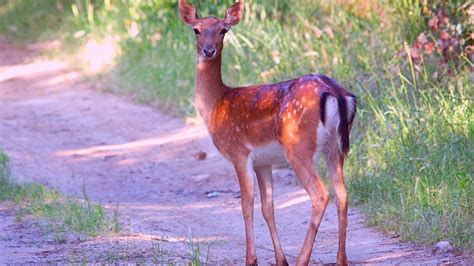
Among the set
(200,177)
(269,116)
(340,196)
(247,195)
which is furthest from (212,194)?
(340,196)

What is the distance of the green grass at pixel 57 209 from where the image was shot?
707 centimetres

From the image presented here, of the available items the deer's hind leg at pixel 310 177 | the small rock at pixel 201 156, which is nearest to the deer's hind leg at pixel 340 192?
the deer's hind leg at pixel 310 177

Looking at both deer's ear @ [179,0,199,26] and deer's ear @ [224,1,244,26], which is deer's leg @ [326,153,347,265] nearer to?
deer's ear @ [224,1,244,26]

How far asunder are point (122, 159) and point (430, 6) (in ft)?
12.5

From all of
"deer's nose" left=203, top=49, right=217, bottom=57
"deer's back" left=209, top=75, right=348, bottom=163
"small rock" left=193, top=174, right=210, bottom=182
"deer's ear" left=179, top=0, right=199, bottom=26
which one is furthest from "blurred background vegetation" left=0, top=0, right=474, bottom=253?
"deer's ear" left=179, top=0, right=199, bottom=26

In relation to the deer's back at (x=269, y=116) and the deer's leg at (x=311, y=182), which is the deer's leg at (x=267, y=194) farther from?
the deer's leg at (x=311, y=182)

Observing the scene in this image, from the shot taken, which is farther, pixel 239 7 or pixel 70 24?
pixel 70 24

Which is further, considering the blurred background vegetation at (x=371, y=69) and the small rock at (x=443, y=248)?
the blurred background vegetation at (x=371, y=69)

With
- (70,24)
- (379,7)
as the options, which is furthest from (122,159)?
(70,24)

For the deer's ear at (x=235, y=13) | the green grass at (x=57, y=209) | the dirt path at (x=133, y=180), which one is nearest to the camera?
the dirt path at (x=133, y=180)

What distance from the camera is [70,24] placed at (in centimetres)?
1800

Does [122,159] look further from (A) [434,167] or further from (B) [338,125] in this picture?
(B) [338,125]

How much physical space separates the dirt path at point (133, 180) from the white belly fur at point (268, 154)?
686mm

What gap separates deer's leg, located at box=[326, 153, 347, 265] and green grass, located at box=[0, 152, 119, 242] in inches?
67.7
